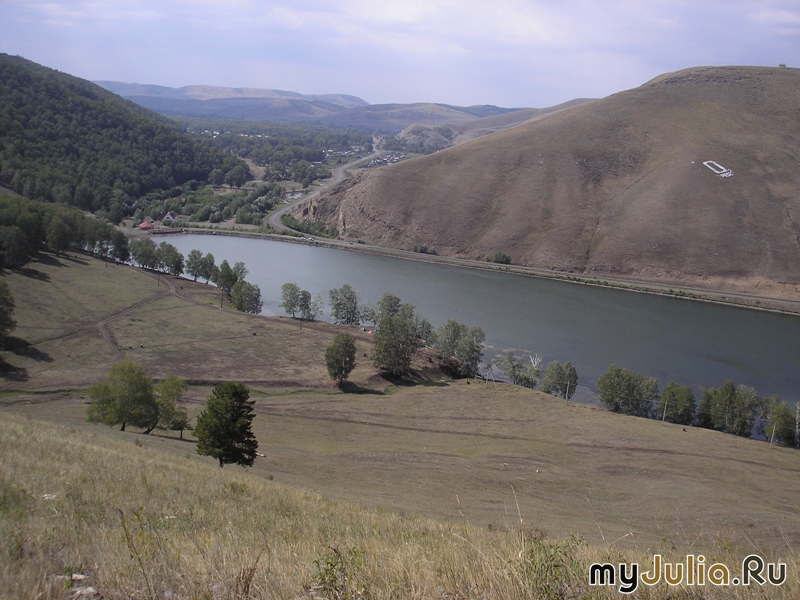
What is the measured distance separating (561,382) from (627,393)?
3.80 meters

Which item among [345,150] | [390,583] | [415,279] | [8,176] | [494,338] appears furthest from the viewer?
[345,150]

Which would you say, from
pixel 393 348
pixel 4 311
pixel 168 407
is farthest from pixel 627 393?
pixel 4 311

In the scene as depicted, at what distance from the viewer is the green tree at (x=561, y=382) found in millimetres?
33438

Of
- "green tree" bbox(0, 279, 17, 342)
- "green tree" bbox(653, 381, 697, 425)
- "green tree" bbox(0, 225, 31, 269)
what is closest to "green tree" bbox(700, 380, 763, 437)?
"green tree" bbox(653, 381, 697, 425)

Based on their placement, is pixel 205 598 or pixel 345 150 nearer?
pixel 205 598

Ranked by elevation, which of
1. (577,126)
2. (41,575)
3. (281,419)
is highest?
(577,126)

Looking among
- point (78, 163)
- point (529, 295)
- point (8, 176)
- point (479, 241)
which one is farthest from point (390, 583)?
point (78, 163)

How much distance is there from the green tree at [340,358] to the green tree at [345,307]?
43.4 ft

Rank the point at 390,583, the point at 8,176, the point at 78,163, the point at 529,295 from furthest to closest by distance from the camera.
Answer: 1. the point at 78,163
2. the point at 8,176
3. the point at 529,295
4. the point at 390,583

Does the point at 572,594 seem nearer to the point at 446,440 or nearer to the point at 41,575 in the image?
the point at 41,575

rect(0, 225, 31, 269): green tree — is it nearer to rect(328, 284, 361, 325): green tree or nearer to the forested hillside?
rect(328, 284, 361, 325): green tree

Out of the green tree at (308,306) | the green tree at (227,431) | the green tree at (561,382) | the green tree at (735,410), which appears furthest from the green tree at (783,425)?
the green tree at (308,306)

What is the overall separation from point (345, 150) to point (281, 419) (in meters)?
177

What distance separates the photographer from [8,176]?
72.1 m
